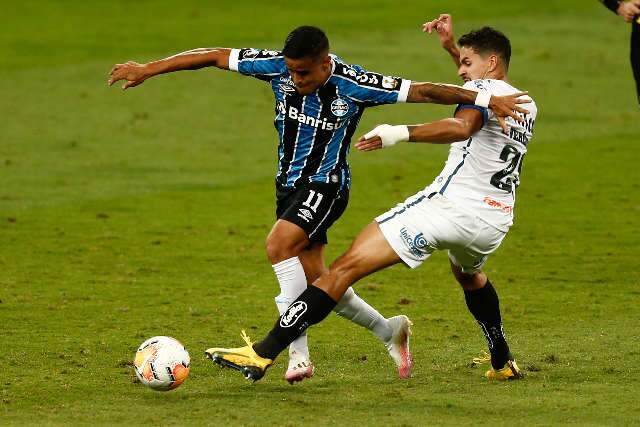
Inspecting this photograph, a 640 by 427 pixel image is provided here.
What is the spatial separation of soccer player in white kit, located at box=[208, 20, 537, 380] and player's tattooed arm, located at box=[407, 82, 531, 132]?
0.23 feet

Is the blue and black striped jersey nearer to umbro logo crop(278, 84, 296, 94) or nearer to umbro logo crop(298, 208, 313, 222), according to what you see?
umbro logo crop(278, 84, 296, 94)

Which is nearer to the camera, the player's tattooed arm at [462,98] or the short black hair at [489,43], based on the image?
the player's tattooed arm at [462,98]

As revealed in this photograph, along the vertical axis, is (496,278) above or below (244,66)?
below

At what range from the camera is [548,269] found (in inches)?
486

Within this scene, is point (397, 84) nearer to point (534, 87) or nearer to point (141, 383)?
point (141, 383)

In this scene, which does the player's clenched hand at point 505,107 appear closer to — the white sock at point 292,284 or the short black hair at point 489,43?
the short black hair at point 489,43

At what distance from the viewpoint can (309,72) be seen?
8102mm

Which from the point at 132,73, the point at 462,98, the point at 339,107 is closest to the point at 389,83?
the point at 339,107

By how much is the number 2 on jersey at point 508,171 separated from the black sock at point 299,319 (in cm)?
131

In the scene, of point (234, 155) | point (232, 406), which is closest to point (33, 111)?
point (234, 155)

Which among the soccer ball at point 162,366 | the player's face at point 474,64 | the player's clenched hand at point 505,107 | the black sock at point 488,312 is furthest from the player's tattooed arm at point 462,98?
the soccer ball at point 162,366

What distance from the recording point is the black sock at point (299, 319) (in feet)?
25.6

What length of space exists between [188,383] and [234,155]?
10.2 metres

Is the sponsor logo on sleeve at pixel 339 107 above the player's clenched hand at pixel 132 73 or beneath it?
beneath
